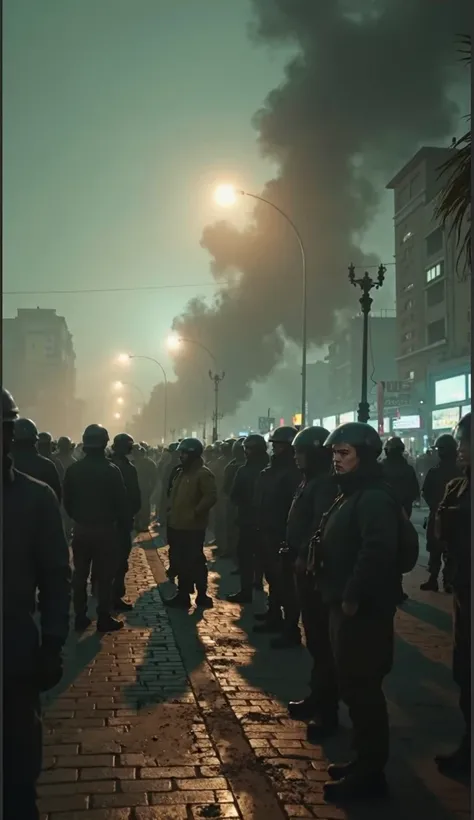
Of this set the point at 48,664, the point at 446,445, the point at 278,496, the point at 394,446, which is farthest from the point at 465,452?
the point at 394,446

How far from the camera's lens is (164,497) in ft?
59.1

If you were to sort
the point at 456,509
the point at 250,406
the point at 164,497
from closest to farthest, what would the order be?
the point at 456,509
the point at 164,497
the point at 250,406

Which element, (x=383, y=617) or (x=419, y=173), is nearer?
(x=383, y=617)

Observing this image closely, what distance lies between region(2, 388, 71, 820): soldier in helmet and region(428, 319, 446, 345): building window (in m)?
62.5

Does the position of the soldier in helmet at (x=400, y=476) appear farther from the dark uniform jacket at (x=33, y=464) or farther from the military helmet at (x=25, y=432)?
the military helmet at (x=25, y=432)

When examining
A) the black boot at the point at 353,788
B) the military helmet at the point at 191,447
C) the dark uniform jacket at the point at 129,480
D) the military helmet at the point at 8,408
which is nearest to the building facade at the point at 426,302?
the dark uniform jacket at the point at 129,480

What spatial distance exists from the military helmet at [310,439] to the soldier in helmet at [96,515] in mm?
2550

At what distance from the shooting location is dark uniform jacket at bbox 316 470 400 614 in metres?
4.02

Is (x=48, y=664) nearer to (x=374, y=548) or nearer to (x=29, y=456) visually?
(x=374, y=548)

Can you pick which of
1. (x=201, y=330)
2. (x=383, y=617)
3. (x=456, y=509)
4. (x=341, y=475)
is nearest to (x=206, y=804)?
(x=383, y=617)

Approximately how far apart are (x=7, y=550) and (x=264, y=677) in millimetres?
3777

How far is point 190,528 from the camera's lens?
30.8 feet

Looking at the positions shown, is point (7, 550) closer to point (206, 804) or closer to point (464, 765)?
point (206, 804)

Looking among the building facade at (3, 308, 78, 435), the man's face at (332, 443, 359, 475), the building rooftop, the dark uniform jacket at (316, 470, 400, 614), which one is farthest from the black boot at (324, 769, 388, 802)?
the building facade at (3, 308, 78, 435)
